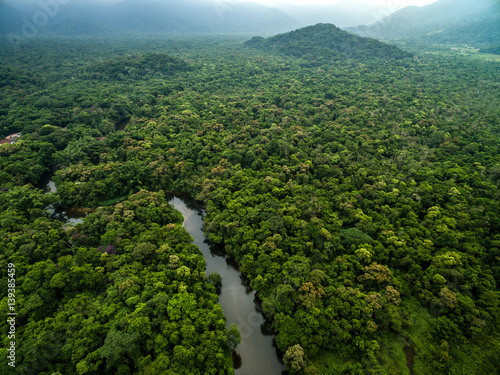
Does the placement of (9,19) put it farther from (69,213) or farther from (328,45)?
(69,213)

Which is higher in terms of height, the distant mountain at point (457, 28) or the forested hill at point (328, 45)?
the distant mountain at point (457, 28)

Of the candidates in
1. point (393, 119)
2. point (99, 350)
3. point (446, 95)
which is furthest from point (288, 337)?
point (446, 95)

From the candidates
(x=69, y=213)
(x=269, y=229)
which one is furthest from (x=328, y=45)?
(x=69, y=213)

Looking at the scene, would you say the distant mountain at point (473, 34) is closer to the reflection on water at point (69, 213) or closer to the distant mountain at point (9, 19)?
the reflection on water at point (69, 213)

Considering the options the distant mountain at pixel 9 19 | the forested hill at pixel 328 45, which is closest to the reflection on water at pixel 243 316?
the forested hill at pixel 328 45

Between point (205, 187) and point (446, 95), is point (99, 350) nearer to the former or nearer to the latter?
point (205, 187)

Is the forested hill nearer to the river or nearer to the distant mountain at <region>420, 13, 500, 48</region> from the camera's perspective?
the distant mountain at <region>420, 13, 500, 48</region>

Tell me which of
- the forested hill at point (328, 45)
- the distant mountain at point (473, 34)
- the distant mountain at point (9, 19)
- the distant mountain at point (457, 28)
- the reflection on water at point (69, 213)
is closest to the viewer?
the reflection on water at point (69, 213)
